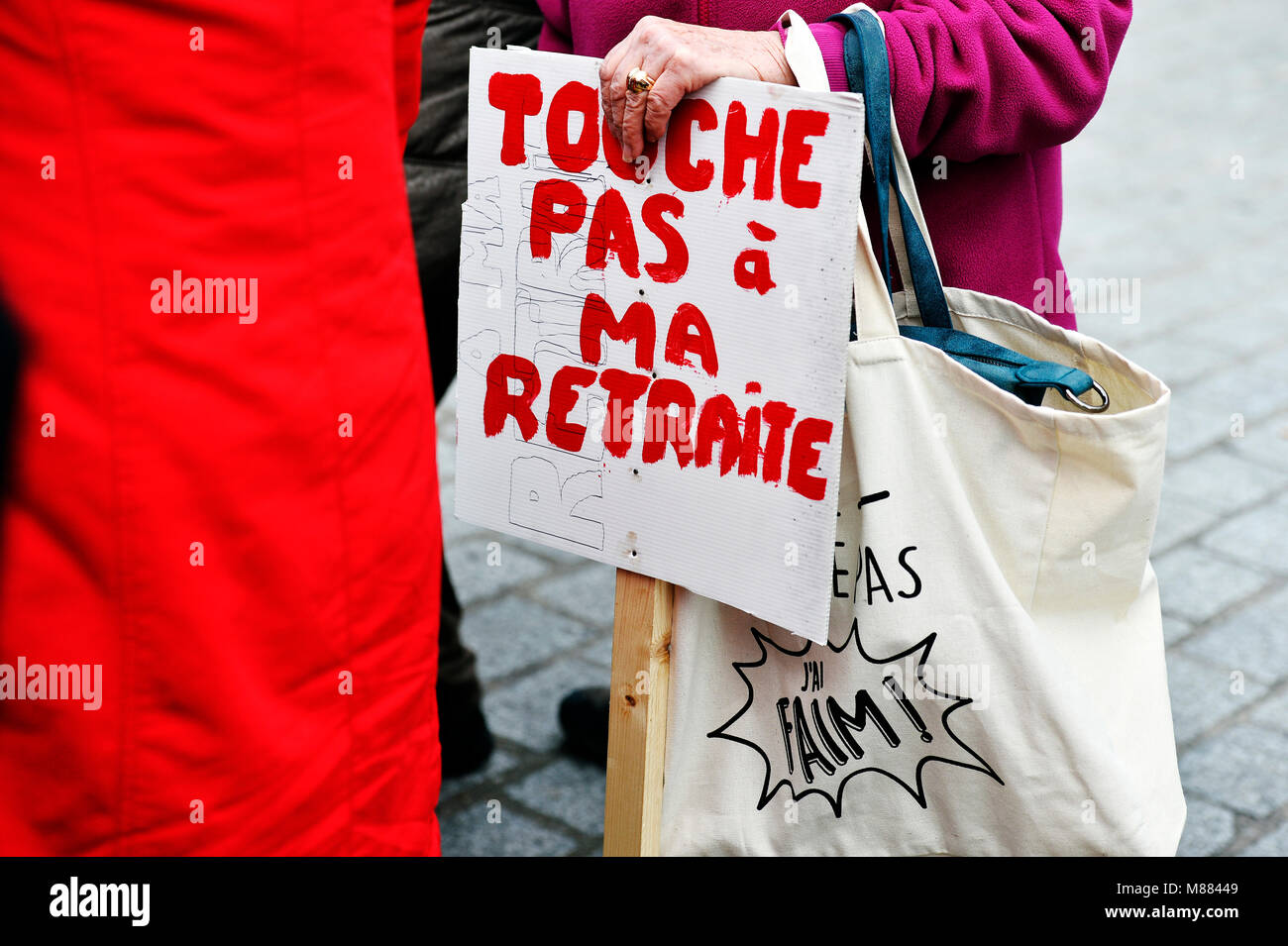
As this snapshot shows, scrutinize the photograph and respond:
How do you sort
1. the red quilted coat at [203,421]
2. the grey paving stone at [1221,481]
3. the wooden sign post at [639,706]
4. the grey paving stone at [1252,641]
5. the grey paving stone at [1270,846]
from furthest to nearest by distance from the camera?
the grey paving stone at [1221,481] < the grey paving stone at [1252,641] < the grey paving stone at [1270,846] < the wooden sign post at [639,706] < the red quilted coat at [203,421]

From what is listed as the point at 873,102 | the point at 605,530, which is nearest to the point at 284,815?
the point at 605,530

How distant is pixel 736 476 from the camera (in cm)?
166

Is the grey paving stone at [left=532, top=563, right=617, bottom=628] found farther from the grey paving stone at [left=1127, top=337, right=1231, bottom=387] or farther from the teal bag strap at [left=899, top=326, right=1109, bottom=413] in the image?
the grey paving stone at [left=1127, top=337, right=1231, bottom=387]

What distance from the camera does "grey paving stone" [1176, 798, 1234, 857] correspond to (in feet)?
8.47

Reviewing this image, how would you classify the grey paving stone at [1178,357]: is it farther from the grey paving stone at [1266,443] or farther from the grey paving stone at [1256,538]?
the grey paving stone at [1256,538]

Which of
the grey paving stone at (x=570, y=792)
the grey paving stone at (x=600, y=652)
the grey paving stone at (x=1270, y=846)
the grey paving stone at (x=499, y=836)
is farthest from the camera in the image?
the grey paving stone at (x=600, y=652)

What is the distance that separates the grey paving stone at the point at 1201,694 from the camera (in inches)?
117

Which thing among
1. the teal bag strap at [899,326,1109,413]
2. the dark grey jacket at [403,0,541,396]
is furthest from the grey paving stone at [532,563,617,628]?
the teal bag strap at [899,326,1109,413]

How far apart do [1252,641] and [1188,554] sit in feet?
1.33

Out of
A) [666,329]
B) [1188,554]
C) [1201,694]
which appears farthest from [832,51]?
[1188,554]

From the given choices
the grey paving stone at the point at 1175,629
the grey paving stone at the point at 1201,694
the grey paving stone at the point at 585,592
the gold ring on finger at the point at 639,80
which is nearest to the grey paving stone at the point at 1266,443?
the grey paving stone at the point at 1175,629

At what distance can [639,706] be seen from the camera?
180cm

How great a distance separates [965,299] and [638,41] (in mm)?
555

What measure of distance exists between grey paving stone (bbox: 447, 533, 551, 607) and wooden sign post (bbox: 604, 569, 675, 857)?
1.76 meters
